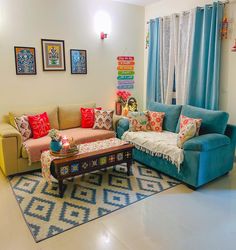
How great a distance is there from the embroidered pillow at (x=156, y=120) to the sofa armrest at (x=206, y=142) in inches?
37.9

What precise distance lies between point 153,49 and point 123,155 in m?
2.54

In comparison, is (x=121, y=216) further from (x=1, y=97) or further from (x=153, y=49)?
(x=153, y=49)

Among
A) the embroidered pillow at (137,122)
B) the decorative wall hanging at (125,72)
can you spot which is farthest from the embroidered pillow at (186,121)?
the decorative wall hanging at (125,72)

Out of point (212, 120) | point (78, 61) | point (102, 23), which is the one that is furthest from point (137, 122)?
point (102, 23)

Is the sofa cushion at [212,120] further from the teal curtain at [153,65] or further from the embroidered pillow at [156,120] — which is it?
the teal curtain at [153,65]

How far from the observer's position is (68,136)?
3656mm

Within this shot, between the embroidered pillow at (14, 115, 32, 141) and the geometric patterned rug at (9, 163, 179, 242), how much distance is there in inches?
22.1

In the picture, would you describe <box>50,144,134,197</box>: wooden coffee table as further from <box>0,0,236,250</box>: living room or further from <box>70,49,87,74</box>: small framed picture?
<box>70,49,87,74</box>: small framed picture

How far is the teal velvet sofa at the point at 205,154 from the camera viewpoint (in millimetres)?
2902

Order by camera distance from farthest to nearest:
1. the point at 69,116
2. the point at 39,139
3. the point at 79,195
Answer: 1. the point at 69,116
2. the point at 39,139
3. the point at 79,195

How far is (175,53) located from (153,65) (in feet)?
1.90

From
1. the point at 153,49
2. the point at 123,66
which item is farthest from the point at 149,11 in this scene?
the point at 123,66

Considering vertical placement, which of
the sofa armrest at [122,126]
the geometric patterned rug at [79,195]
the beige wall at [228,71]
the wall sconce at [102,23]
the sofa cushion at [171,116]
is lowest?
the geometric patterned rug at [79,195]

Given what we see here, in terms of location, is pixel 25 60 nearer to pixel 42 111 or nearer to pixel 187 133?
pixel 42 111
